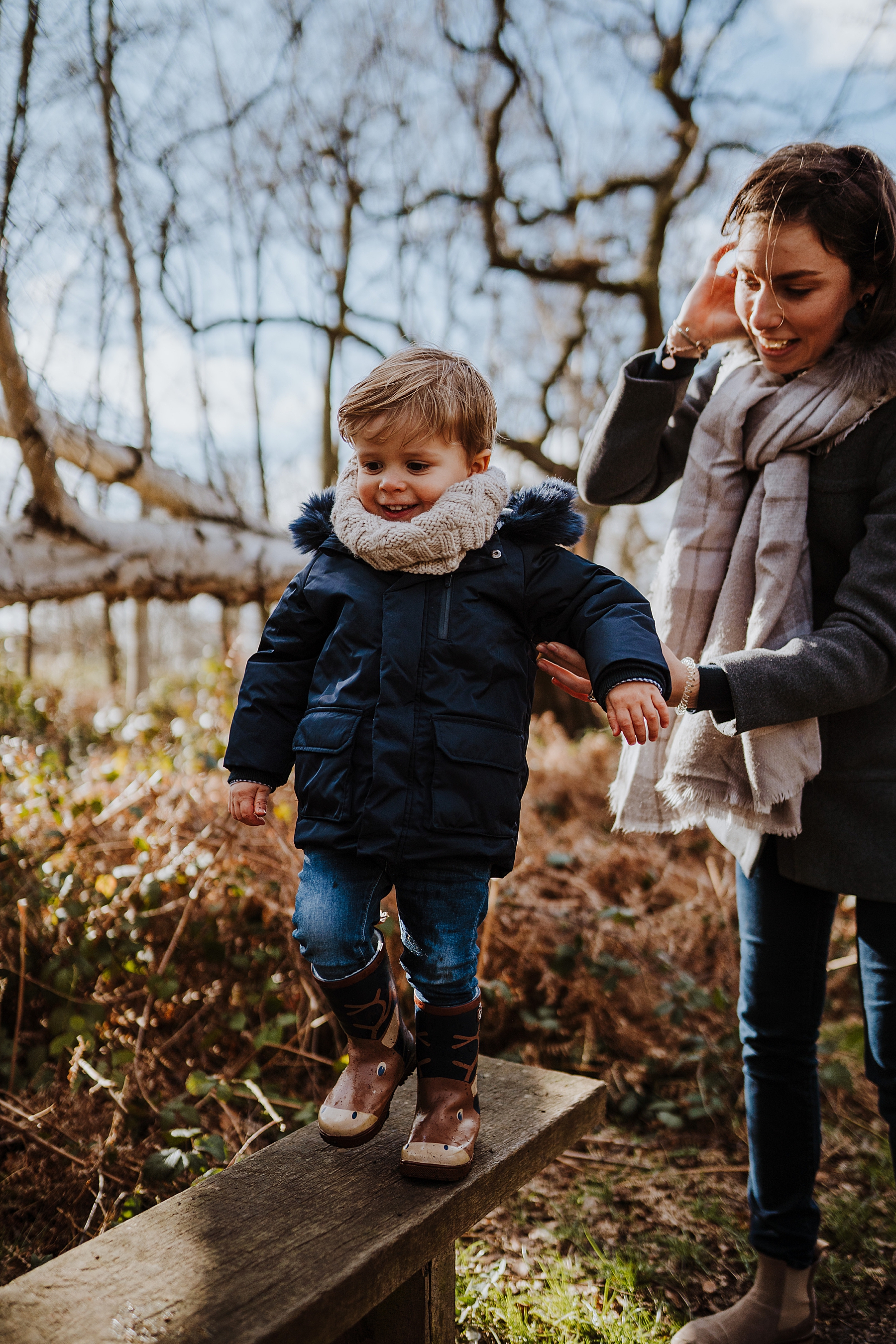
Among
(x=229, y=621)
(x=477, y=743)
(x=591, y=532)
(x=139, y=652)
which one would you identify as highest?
(x=591, y=532)

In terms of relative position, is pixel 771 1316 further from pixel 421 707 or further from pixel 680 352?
pixel 680 352

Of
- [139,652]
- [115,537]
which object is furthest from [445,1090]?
[139,652]

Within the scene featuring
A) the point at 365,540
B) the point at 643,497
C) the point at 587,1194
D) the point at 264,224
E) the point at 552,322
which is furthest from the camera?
the point at 552,322

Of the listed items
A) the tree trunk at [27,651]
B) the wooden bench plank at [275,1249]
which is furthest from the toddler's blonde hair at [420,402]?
the tree trunk at [27,651]

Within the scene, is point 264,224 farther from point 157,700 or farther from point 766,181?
point 766,181

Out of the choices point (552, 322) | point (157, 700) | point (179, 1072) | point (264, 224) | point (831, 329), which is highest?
point (552, 322)

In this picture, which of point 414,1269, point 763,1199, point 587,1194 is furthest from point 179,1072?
point 763,1199

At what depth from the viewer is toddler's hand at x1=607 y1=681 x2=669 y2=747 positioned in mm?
1601

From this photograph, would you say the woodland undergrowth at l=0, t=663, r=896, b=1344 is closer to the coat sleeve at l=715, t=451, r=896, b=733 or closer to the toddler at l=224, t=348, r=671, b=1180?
the toddler at l=224, t=348, r=671, b=1180

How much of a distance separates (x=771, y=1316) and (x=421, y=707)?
1640 mm

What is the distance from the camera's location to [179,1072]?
114 inches

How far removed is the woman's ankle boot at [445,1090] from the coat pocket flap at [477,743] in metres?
0.48

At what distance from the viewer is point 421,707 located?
1.66 metres

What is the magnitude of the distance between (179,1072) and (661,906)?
2479 mm
